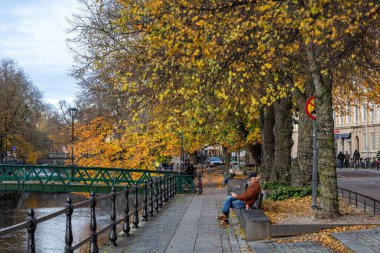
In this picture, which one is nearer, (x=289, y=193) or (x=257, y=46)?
(x=257, y=46)

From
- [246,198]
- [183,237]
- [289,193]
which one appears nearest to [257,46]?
[246,198]

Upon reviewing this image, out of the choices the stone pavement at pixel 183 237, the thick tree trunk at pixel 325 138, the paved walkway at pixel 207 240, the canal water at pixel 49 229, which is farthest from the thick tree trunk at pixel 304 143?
the canal water at pixel 49 229

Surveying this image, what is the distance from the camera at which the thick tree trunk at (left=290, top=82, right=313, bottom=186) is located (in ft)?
64.3

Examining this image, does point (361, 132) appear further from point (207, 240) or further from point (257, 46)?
point (207, 240)

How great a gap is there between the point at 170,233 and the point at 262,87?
7.97 meters

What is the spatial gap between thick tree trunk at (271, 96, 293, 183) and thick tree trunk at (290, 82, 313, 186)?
3118 millimetres

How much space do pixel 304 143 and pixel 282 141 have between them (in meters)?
4.14

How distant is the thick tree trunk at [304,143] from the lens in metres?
19.6

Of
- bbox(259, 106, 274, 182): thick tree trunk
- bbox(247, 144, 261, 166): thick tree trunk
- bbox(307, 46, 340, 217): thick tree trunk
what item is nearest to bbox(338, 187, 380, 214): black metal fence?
bbox(307, 46, 340, 217): thick tree trunk

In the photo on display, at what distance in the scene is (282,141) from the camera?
23984mm

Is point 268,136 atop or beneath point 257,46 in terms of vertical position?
beneath

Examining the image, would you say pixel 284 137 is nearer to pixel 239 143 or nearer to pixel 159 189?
pixel 159 189

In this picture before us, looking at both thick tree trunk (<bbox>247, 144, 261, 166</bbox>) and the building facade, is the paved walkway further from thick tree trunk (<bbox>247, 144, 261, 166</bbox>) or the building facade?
the building facade

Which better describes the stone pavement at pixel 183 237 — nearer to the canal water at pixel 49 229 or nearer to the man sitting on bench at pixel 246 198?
the man sitting on bench at pixel 246 198
